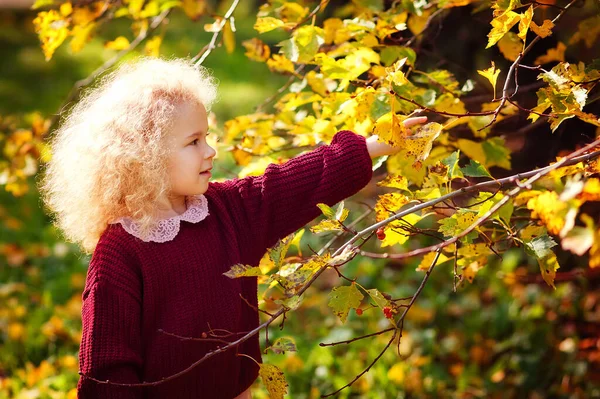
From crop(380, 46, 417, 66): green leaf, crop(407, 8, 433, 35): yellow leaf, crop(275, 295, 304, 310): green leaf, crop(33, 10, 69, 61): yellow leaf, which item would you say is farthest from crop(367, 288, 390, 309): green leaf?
crop(33, 10, 69, 61): yellow leaf

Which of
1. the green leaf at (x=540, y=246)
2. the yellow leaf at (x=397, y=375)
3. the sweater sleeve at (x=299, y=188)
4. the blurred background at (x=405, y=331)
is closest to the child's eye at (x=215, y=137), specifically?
the blurred background at (x=405, y=331)

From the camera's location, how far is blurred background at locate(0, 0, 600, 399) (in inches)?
118

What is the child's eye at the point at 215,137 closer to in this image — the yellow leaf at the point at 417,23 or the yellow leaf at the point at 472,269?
the yellow leaf at the point at 417,23

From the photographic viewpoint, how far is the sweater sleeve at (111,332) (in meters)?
1.67

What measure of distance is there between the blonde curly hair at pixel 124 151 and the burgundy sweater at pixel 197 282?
0.07 metres

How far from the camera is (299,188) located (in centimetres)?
186

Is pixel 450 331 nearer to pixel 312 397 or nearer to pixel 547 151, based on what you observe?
pixel 312 397

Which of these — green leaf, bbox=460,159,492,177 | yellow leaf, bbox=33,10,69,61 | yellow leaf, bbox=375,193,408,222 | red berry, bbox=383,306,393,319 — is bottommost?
red berry, bbox=383,306,393,319

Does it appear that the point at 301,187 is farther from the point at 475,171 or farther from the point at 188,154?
the point at 475,171

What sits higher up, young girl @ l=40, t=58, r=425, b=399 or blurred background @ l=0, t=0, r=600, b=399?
young girl @ l=40, t=58, r=425, b=399

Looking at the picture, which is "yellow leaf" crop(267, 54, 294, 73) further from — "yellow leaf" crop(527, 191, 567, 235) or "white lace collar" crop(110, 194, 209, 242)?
"yellow leaf" crop(527, 191, 567, 235)

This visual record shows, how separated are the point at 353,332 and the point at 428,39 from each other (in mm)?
1472

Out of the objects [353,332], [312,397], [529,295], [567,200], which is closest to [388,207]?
[567,200]

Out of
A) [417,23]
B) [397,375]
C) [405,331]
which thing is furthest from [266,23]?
[405,331]
